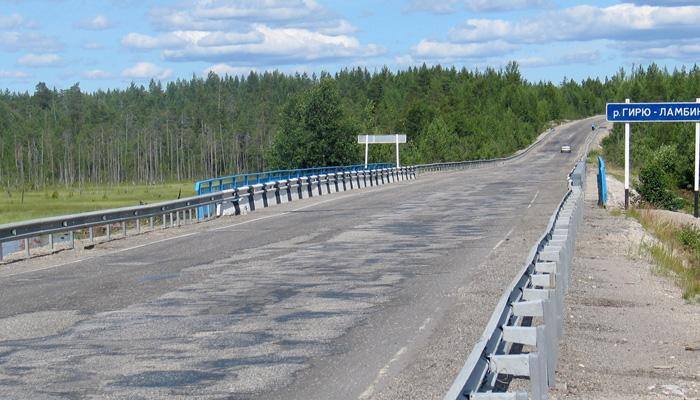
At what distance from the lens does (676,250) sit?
25344 mm

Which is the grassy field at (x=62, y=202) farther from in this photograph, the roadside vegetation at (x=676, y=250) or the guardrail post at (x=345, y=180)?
the roadside vegetation at (x=676, y=250)

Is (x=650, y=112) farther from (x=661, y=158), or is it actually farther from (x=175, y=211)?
(x=661, y=158)

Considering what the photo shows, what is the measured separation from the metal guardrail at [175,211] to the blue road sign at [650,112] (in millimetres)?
11403

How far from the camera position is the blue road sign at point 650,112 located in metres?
33.4

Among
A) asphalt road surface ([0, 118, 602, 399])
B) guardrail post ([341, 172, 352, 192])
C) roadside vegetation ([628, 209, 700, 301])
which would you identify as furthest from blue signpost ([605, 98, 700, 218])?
guardrail post ([341, 172, 352, 192])

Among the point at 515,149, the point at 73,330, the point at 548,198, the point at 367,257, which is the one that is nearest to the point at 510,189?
the point at 548,198

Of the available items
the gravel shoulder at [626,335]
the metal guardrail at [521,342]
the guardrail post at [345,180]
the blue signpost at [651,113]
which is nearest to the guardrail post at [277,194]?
the blue signpost at [651,113]

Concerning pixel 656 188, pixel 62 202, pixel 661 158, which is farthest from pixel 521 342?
pixel 62 202

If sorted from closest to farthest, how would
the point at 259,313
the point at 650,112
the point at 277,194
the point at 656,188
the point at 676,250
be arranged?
1. the point at 259,313
2. the point at 676,250
3. the point at 650,112
4. the point at 277,194
5. the point at 656,188

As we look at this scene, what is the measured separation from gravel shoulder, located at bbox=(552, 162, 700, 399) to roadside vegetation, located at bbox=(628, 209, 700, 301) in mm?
291

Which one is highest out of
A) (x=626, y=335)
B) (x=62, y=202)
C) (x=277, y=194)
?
(x=626, y=335)

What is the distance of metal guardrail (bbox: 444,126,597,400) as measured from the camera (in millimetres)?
6230

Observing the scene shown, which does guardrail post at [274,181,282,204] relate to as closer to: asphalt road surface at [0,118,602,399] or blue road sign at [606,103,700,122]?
blue road sign at [606,103,700,122]

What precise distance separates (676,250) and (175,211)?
478 inches
